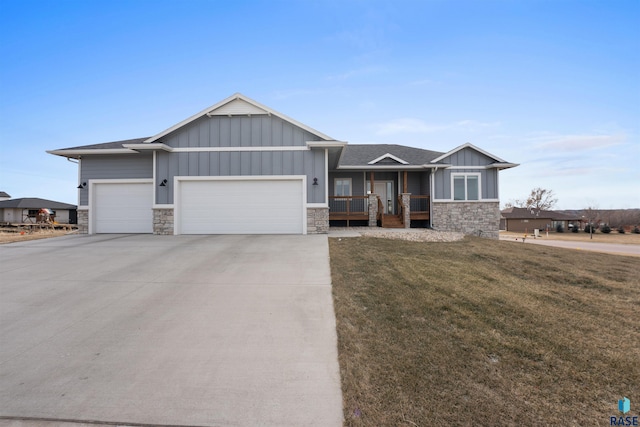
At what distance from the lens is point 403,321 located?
4.02 meters

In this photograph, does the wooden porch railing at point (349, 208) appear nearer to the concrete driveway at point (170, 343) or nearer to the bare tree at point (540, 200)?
Answer: the concrete driveway at point (170, 343)

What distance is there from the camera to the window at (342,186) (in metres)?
16.6

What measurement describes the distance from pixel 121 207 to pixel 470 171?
16.7 meters

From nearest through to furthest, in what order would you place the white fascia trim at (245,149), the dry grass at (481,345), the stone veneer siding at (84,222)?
the dry grass at (481,345) → the white fascia trim at (245,149) → the stone veneer siding at (84,222)

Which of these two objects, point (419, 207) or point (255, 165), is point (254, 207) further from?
point (419, 207)

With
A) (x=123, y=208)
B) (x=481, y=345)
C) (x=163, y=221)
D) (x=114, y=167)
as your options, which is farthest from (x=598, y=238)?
(x=114, y=167)

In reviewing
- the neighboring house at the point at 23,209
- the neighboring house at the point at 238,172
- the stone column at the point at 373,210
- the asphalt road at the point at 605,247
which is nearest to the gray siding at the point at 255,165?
the neighboring house at the point at 238,172

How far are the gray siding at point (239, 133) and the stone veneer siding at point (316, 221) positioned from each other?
105 inches

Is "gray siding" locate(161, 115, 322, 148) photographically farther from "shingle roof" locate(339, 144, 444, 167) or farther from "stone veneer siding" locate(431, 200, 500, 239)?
"stone veneer siding" locate(431, 200, 500, 239)

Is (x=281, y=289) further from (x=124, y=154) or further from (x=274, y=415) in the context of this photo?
(x=124, y=154)

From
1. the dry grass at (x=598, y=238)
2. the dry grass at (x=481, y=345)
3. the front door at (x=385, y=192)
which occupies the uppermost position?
the front door at (x=385, y=192)

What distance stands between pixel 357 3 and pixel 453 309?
1148 centimetres

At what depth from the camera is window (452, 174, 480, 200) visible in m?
15.2

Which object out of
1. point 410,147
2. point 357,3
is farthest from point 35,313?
point 410,147
